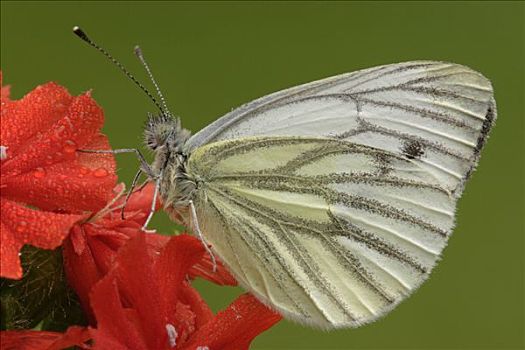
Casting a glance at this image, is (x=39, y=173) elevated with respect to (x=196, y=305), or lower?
elevated

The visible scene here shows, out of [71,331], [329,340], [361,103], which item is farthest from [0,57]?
[71,331]

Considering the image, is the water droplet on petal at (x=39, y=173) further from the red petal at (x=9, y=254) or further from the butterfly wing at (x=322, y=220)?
the butterfly wing at (x=322, y=220)

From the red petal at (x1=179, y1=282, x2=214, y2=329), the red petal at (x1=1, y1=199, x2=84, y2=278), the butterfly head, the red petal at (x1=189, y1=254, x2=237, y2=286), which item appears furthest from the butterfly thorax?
the red petal at (x1=1, y1=199, x2=84, y2=278)

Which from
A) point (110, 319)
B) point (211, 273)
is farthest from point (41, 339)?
point (211, 273)

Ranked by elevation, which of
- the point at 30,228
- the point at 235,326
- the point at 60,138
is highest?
the point at 60,138

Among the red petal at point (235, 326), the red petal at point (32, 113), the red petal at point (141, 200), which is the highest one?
the red petal at point (32, 113)

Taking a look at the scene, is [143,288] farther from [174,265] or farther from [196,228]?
[196,228]

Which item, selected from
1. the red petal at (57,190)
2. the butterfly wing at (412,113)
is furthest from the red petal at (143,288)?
the butterfly wing at (412,113)
